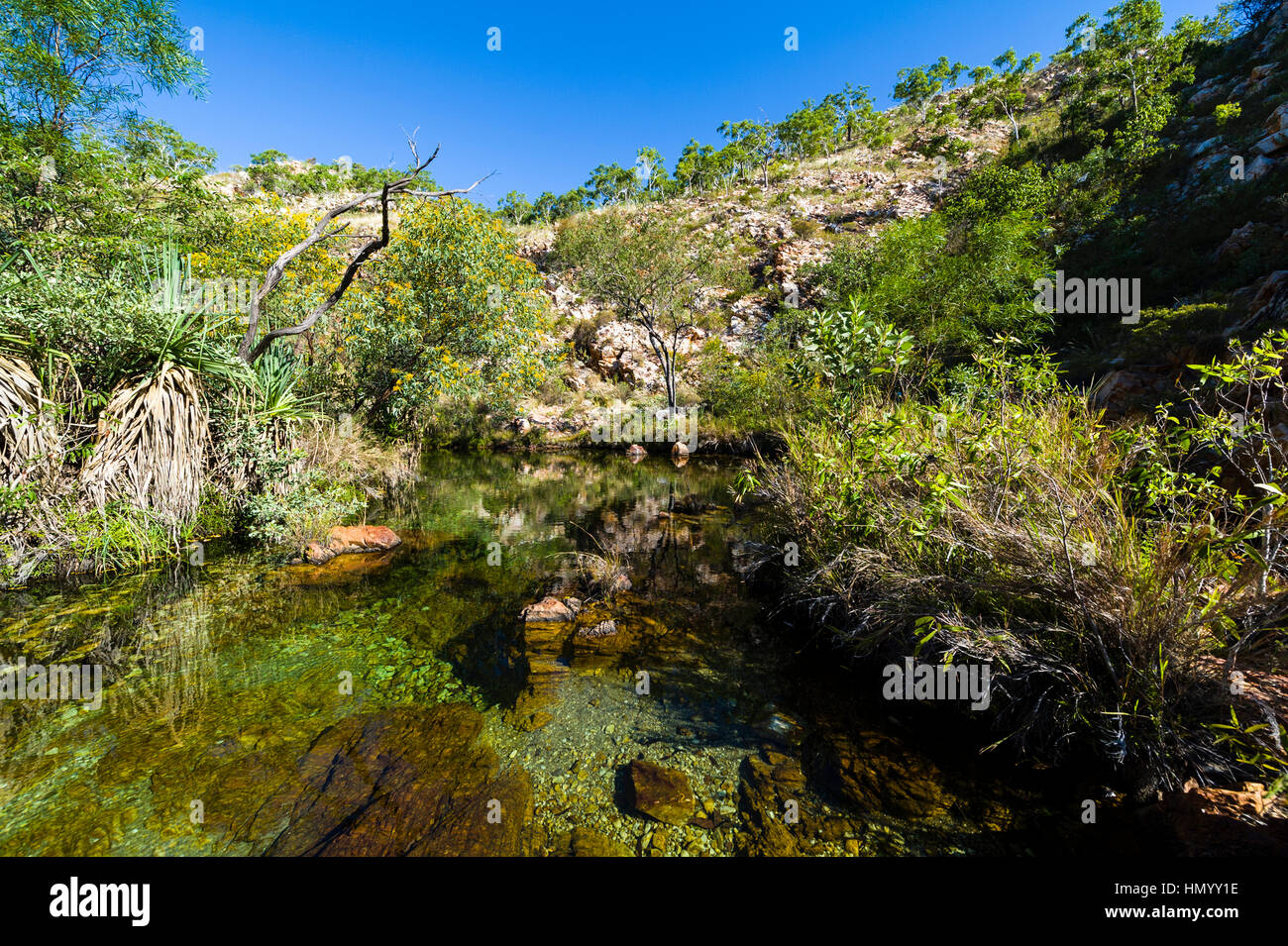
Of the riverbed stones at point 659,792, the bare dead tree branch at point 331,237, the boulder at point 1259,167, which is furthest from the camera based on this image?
the boulder at point 1259,167

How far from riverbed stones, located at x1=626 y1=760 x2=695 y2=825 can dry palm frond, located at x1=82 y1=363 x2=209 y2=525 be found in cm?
700

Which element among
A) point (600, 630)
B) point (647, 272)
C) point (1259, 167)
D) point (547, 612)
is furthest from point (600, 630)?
point (1259, 167)

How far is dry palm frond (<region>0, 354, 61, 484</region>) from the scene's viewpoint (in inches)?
208

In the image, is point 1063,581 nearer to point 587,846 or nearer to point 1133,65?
point 587,846

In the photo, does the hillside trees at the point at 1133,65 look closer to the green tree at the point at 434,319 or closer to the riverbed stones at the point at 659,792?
the green tree at the point at 434,319

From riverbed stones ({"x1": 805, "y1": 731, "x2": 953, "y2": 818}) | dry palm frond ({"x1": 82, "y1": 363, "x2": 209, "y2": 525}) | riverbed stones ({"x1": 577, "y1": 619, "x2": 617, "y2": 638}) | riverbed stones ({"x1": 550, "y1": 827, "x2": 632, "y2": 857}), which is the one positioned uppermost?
dry palm frond ({"x1": 82, "y1": 363, "x2": 209, "y2": 525})

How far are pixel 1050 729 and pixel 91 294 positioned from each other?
36.0 feet

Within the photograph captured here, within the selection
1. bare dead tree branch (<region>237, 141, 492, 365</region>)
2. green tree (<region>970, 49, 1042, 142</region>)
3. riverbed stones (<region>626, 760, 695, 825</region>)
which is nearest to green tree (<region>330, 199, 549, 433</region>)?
bare dead tree branch (<region>237, 141, 492, 365</region>)

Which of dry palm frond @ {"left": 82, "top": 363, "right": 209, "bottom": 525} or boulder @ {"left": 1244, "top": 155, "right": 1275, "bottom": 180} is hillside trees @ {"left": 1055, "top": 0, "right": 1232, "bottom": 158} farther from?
dry palm frond @ {"left": 82, "top": 363, "right": 209, "bottom": 525}

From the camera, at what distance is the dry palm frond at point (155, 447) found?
5.85m

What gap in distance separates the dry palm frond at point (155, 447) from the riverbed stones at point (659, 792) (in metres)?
7.00

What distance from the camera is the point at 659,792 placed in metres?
3.45

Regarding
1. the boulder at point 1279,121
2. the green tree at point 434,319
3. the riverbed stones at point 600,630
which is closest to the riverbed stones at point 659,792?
the riverbed stones at point 600,630

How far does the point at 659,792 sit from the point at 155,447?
7419 mm
